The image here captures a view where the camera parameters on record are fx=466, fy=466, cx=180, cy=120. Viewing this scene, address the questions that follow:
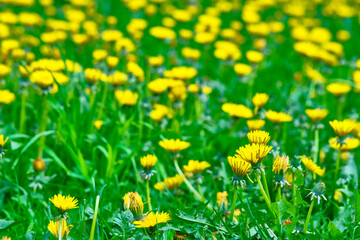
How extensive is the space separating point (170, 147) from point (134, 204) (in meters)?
0.50

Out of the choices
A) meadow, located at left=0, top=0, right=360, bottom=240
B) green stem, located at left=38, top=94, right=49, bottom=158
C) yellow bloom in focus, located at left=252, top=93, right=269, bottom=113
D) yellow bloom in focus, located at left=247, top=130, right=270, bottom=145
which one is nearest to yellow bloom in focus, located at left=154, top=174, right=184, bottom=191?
meadow, located at left=0, top=0, right=360, bottom=240

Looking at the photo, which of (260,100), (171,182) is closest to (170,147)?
(171,182)

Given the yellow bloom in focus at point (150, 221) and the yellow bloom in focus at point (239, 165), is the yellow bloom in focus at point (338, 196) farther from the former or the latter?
the yellow bloom in focus at point (150, 221)

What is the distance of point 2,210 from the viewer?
2064mm

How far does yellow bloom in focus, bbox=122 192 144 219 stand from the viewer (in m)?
1.65

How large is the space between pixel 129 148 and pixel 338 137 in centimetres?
113

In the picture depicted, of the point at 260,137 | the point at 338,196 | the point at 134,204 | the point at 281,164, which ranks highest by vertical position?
the point at 260,137

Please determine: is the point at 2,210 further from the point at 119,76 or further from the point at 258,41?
the point at 258,41

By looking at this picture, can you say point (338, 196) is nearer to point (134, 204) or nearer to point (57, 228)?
point (134, 204)

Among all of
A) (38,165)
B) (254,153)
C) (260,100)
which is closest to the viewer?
(254,153)

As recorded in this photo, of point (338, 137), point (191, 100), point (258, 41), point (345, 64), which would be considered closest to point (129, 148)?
point (191, 100)

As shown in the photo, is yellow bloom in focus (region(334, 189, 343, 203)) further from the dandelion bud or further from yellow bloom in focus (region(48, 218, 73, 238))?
the dandelion bud

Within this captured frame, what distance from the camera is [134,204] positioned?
65.0 inches

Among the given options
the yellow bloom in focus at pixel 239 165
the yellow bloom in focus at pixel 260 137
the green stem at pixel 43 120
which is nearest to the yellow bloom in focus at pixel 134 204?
the yellow bloom in focus at pixel 239 165
